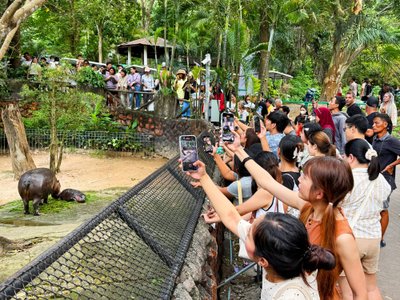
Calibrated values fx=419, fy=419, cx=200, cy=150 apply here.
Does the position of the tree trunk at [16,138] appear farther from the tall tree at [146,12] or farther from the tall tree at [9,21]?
the tall tree at [146,12]

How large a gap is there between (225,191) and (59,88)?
23.3 feet

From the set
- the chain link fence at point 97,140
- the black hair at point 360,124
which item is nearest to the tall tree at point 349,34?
the chain link fence at point 97,140

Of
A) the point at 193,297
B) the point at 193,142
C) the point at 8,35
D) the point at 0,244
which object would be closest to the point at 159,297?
the point at 193,297

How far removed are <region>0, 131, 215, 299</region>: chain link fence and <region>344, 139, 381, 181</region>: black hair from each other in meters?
1.37

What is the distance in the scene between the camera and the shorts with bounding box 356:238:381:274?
2.80 metres

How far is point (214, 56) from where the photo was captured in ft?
71.7

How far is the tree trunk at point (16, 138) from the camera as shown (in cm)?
966

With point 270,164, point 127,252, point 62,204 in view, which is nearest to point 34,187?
point 62,204

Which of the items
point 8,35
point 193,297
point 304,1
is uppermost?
point 304,1

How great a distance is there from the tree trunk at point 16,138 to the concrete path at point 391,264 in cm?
796

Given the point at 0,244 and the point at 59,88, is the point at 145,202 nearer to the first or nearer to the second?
the point at 0,244

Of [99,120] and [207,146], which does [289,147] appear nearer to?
[207,146]

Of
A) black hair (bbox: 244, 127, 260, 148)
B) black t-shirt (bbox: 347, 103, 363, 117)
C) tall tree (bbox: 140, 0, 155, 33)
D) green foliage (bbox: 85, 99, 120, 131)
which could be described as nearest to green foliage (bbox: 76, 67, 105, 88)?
green foliage (bbox: 85, 99, 120, 131)

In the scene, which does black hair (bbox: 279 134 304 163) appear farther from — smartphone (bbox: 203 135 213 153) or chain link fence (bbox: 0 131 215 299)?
chain link fence (bbox: 0 131 215 299)
